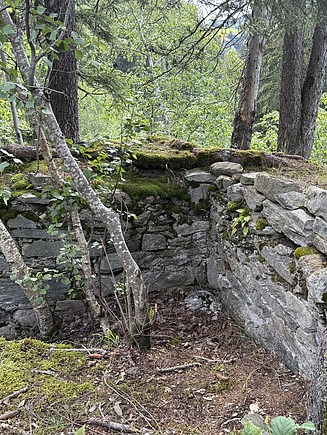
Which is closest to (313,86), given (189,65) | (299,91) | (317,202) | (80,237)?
(299,91)

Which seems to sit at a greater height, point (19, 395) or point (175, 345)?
point (19, 395)

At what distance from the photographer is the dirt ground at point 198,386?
6.66 ft

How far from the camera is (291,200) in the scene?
2.60 m

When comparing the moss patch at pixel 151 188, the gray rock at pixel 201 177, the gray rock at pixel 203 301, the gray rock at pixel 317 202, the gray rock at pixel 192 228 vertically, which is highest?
the gray rock at pixel 317 202

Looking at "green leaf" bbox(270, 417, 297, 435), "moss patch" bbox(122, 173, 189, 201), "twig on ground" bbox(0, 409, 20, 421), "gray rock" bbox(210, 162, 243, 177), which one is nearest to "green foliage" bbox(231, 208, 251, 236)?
"gray rock" bbox(210, 162, 243, 177)

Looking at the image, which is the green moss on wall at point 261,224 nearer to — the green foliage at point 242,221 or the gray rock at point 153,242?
the green foliage at point 242,221

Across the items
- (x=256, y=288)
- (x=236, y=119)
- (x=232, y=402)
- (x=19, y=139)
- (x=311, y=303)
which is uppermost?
(x=236, y=119)

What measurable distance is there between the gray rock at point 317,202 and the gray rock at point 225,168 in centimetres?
140

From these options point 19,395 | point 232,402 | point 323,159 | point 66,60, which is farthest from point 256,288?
point 323,159

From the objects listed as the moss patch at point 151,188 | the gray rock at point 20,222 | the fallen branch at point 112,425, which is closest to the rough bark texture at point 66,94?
the moss patch at point 151,188

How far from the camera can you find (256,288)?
10.0 feet

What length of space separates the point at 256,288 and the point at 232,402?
1.09m

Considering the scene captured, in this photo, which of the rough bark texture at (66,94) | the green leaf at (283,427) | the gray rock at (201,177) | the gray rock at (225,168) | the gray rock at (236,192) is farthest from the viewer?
the rough bark texture at (66,94)

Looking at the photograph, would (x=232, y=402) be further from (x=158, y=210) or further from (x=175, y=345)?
(x=158, y=210)
